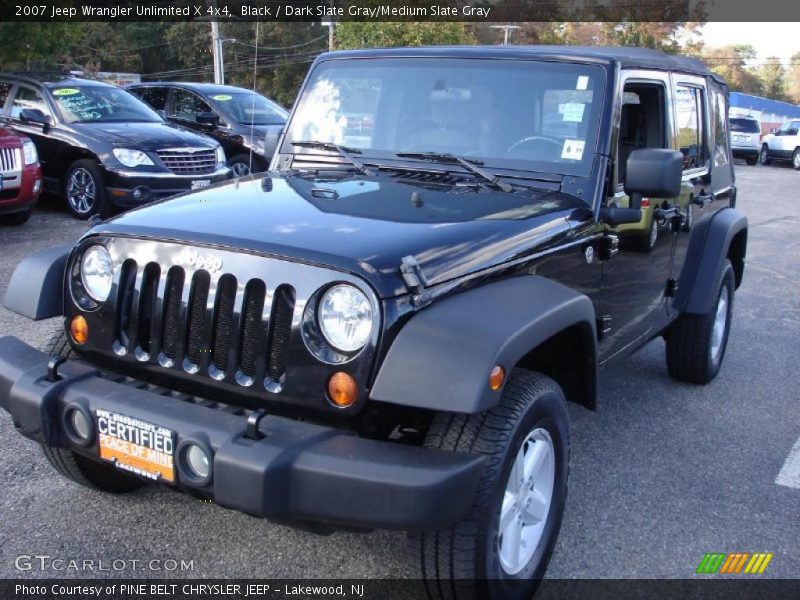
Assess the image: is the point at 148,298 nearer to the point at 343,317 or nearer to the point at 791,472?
the point at 343,317

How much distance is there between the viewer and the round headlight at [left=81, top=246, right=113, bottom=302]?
2967mm

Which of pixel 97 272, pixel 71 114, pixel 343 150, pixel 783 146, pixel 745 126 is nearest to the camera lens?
pixel 97 272

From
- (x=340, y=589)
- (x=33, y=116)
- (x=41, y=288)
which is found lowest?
(x=340, y=589)

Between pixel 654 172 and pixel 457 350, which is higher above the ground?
pixel 654 172

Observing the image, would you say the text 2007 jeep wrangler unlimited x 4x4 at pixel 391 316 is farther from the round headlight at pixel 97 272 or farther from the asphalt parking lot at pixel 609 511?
the asphalt parking lot at pixel 609 511

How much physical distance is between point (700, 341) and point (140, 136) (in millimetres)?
7382

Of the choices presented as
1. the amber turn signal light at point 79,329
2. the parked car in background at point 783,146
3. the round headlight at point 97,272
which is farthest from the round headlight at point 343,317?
the parked car in background at point 783,146

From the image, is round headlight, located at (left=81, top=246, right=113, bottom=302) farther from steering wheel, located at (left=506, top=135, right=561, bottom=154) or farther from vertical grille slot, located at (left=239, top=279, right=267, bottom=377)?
steering wheel, located at (left=506, top=135, right=561, bottom=154)

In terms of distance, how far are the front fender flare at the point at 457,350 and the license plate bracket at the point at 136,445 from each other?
67 centimetres

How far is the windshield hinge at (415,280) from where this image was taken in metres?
2.54

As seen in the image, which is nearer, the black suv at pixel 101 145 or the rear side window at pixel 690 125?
the rear side window at pixel 690 125

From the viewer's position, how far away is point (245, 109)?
12.9 meters

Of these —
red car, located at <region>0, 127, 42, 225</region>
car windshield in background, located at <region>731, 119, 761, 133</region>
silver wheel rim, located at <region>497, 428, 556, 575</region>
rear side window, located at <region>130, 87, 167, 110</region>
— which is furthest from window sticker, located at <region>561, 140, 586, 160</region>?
car windshield in background, located at <region>731, 119, 761, 133</region>

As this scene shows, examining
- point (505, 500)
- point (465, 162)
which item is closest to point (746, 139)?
point (465, 162)
